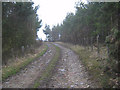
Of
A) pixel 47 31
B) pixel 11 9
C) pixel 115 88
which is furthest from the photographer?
pixel 47 31

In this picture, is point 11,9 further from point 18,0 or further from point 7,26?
point 7,26

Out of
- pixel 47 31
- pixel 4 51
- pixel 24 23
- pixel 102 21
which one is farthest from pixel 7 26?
pixel 47 31

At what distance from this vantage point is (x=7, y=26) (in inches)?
601

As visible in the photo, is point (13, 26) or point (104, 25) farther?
point (13, 26)

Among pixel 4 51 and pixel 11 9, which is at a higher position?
pixel 11 9

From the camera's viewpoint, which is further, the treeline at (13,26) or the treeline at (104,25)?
the treeline at (13,26)

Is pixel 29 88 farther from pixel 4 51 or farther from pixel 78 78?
pixel 4 51

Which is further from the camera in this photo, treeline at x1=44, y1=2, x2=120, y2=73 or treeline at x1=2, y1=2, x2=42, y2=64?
treeline at x1=2, y1=2, x2=42, y2=64

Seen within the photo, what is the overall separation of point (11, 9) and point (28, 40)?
5.20 metres

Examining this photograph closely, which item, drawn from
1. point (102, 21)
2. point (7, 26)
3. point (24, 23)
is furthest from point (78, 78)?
point (24, 23)

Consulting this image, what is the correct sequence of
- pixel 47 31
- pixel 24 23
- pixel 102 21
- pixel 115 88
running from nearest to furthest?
pixel 115 88
pixel 102 21
pixel 24 23
pixel 47 31

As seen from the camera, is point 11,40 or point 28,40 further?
point 28,40

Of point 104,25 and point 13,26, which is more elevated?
point 13,26

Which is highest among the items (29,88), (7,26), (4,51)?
(7,26)
